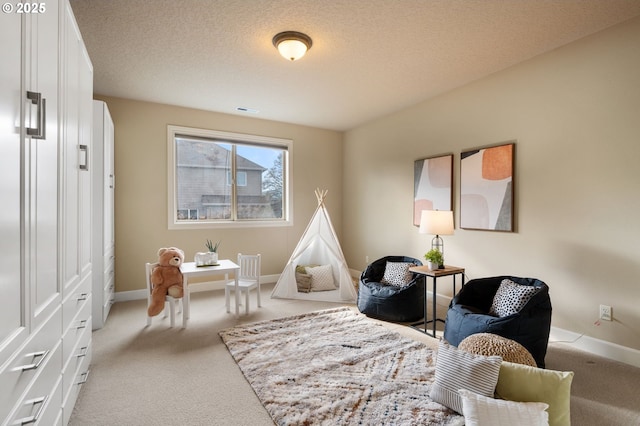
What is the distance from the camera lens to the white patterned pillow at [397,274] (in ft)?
12.2

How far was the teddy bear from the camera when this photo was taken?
3.33m

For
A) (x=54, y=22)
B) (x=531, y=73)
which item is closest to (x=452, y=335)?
(x=531, y=73)

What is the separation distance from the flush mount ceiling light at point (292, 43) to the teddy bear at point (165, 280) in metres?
2.26

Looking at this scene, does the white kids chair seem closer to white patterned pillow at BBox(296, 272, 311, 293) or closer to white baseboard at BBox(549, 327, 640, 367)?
white patterned pillow at BBox(296, 272, 311, 293)

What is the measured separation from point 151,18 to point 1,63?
1.94 m

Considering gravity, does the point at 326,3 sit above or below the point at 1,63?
above

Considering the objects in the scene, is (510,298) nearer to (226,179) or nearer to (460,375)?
(460,375)

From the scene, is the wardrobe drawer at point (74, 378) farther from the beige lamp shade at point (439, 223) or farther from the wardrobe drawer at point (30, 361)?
the beige lamp shade at point (439, 223)

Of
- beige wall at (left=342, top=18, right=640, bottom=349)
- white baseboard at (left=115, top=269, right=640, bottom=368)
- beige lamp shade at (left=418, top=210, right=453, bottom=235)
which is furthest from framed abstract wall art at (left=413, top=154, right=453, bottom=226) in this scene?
white baseboard at (left=115, top=269, right=640, bottom=368)

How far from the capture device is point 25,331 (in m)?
Answer: 1.11

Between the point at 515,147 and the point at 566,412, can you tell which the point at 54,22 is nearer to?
the point at 566,412

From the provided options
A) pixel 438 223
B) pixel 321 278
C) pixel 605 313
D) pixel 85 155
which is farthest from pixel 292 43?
pixel 605 313

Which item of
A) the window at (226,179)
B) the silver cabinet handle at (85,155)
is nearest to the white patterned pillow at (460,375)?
the silver cabinet handle at (85,155)

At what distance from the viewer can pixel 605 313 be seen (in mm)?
2711
